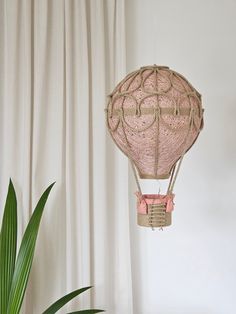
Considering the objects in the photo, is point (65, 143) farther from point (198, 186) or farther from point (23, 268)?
point (198, 186)

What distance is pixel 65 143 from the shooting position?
1417mm

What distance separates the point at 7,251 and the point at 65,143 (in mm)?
505

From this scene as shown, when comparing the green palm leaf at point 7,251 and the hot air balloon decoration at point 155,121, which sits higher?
the hot air balloon decoration at point 155,121

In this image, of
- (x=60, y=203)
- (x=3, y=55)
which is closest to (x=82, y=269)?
(x=60, y=203)

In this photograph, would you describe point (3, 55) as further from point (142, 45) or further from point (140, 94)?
point (140, 94)

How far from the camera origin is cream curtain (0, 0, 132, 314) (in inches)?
54.0

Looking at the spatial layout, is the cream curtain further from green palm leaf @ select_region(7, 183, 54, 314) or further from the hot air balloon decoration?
the hot air balloon decoration

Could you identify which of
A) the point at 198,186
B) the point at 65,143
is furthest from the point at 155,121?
the point at 198,186

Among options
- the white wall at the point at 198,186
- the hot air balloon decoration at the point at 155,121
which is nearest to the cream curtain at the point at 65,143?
the white wall at the point at 198,186

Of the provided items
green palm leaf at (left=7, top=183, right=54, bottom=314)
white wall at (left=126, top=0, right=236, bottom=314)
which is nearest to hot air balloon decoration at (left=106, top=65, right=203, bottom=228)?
green palm leaf at (left=7, top=183, right=54, bottom=314)

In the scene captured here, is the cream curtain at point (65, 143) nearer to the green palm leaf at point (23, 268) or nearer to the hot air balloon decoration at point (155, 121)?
the green palm leaf at point (23, 268)

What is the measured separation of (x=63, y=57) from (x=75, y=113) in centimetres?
25

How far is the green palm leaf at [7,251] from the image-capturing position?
1.13 metres

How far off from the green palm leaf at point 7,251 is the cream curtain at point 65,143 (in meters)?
0.17
